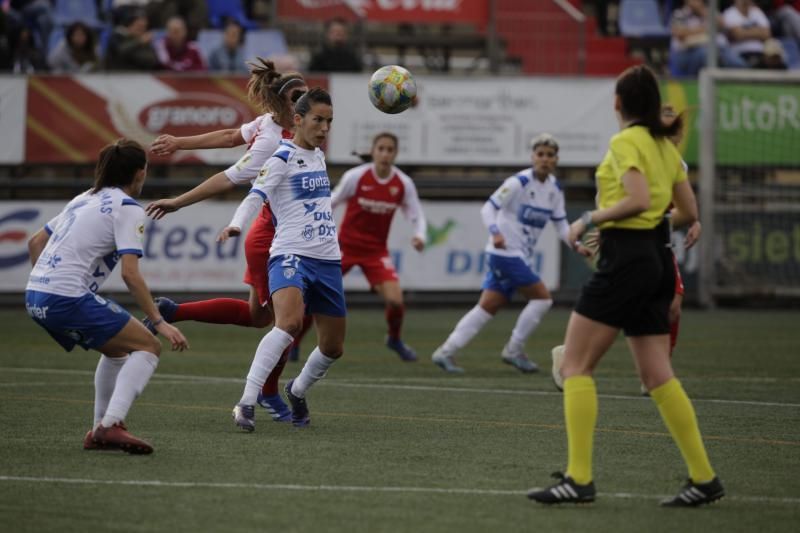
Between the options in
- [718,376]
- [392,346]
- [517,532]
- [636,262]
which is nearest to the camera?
[517,532]

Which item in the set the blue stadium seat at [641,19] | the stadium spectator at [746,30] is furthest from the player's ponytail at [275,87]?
the blue stadium seat at [641,19]

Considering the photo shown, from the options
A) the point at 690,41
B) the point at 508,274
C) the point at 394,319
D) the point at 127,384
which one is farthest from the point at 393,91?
the point at 690,41

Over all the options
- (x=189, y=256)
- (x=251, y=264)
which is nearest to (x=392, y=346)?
(x=251, y=264)

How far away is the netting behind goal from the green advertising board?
0.02m

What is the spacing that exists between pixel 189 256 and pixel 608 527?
15.1 m

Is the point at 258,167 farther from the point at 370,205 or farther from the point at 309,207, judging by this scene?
the point at 370,205

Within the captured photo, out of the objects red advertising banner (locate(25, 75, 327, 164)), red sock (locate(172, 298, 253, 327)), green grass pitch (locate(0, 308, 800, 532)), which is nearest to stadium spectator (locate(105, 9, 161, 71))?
red advertising banner (locate(25, 75, 327, 164))

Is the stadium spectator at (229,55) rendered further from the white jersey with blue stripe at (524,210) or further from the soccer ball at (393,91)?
the soccer ball at (393,91)

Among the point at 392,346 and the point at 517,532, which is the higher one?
the point at 517,532

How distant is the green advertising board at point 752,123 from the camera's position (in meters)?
22.1

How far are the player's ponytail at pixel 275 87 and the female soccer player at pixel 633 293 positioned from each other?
3.42 meters

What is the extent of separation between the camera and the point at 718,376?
13328 millimetres

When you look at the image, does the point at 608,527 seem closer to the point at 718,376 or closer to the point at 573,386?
the point at 573,386

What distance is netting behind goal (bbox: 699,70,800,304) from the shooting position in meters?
22.0
